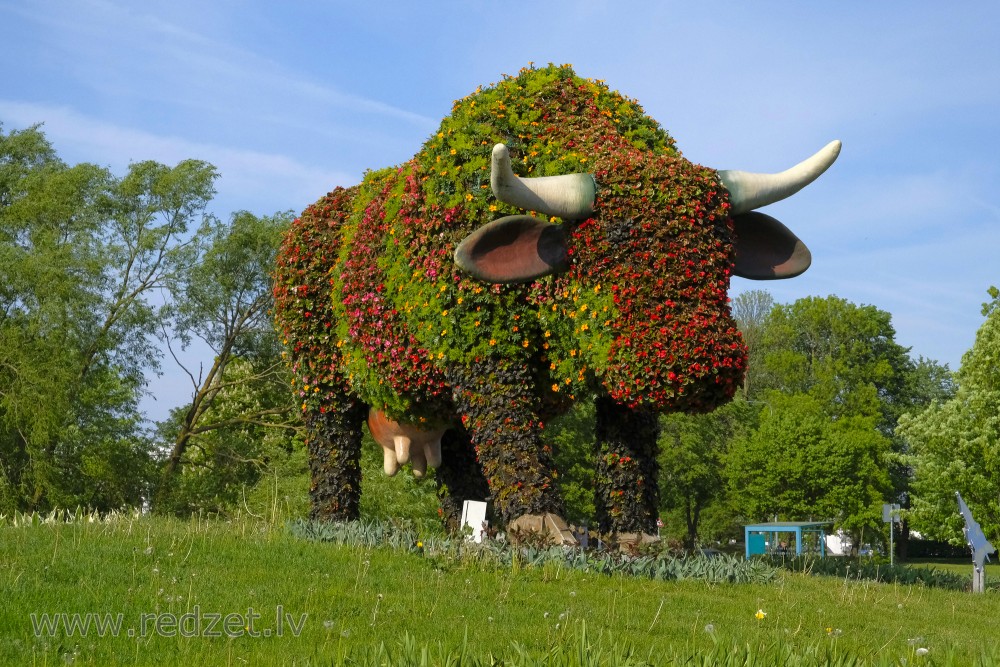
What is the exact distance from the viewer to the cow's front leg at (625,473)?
346 inches

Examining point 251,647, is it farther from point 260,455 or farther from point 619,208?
point 260,455

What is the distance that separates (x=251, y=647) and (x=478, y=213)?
4.50 metres

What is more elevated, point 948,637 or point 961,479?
point 961,479

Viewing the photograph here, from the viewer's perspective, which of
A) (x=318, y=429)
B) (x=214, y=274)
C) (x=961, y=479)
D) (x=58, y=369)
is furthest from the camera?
(x=214, y=274)

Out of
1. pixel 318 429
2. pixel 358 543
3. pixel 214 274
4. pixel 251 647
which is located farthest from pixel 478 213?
pixel 214 274

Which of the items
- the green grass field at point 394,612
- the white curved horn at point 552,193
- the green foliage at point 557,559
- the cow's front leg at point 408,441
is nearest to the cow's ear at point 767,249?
the white curved horn at point 552,193

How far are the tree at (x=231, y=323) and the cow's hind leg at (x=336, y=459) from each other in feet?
42.1

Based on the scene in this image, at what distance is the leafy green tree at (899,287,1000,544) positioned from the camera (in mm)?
21562

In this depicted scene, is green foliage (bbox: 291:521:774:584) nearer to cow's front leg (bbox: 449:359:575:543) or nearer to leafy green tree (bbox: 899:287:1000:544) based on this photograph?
cow's front leg (bbox: 449:359:575:543)

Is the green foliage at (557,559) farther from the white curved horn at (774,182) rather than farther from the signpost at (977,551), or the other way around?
the signpost at (977,551)

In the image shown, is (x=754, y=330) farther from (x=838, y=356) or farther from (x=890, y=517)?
(x=890, y=517)

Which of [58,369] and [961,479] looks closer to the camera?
[58,369]

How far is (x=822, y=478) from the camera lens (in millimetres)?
38188

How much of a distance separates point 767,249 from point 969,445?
1440cm
